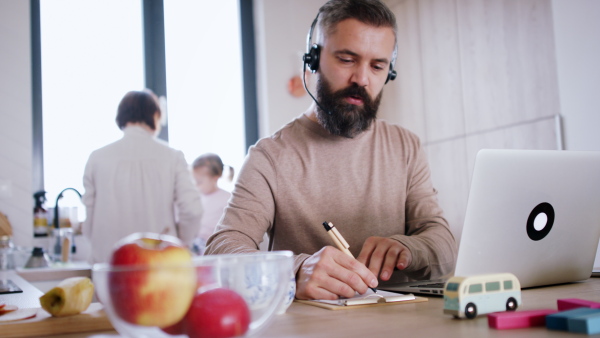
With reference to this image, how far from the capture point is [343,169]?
1588 mm

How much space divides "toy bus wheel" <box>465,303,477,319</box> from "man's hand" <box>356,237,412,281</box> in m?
0.43

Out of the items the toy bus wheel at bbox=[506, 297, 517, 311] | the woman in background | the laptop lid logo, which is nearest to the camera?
the toy bus wheel at bbox=[506, 297, 517, 311]

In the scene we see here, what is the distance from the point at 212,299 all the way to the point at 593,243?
0.90 meters

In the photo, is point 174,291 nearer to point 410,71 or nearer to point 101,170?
point 101,170

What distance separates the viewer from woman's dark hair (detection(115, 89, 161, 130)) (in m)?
2.61

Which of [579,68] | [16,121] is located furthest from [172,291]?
[16,121]

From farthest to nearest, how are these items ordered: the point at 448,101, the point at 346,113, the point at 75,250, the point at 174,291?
the point at 448,101 → the point at 75,250 → the point at 346,113 → the point at 174,291

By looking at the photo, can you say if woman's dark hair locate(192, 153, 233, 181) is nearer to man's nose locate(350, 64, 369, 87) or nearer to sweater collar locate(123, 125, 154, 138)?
sweater collar locate(123, 125, 154, 138)

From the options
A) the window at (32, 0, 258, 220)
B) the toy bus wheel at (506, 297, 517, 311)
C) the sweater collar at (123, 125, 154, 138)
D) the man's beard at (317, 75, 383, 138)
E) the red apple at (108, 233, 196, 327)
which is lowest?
the toy bus wheel at (506, 297, 517, 311)

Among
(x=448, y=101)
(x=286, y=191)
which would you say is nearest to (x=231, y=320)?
(x=286, y=191)

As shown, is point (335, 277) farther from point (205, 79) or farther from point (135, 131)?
point (205, 79)

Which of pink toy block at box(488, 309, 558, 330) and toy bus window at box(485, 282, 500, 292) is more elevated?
toy bus window at box(485, 282, 500, 292)

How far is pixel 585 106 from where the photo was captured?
8.79 feet

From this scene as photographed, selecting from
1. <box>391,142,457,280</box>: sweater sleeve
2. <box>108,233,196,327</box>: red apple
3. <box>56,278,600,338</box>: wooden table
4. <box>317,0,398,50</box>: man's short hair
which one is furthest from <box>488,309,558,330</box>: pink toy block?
<box>317,0,398,50</box>: man's short hair
